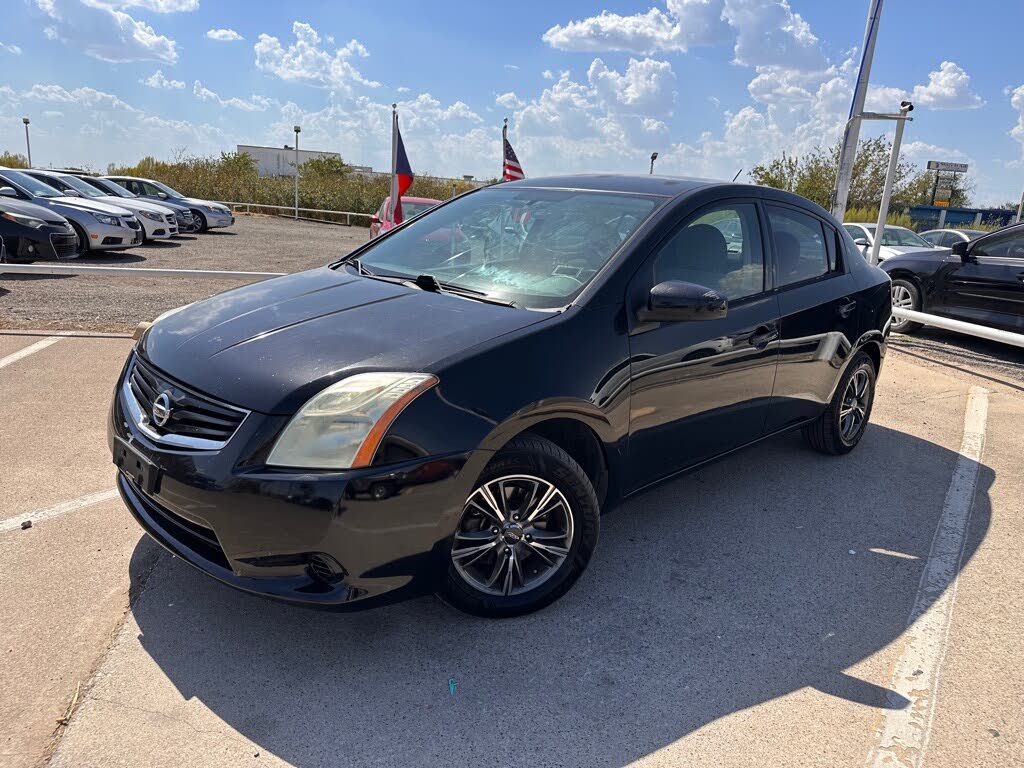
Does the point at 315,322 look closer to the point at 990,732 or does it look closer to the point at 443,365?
the point at 443,365

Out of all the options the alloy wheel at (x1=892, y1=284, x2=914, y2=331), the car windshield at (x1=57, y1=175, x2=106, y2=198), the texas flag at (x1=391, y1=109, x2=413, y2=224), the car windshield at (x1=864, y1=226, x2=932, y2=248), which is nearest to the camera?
the alloy wheel at (x1=892, y1=284, x2=914, y2=331)

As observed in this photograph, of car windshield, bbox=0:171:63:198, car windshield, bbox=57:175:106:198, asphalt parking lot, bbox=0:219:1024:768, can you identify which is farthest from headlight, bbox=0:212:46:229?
asphalt parking lot, bbox=0:219:1024:768

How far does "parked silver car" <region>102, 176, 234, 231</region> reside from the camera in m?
21.5

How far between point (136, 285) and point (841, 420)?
9.81 meters

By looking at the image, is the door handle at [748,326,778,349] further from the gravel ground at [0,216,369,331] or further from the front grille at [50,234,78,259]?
the front grille at [50,234,78,259]

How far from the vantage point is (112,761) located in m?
2.30

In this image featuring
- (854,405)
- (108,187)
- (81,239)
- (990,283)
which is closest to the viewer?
(854,405)

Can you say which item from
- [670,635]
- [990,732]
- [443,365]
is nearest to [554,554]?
[670,635]

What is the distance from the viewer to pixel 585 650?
297 cm

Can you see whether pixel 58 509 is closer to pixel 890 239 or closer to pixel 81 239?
pixel 81 239

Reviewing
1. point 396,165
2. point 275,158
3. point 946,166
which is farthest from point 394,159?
point 275,158

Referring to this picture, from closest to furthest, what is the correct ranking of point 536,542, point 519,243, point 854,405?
point 536,542
point 519,243
point 854,405

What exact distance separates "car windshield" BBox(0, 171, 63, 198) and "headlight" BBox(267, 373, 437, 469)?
1454 cm

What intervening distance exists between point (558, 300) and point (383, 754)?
72.3 inches
